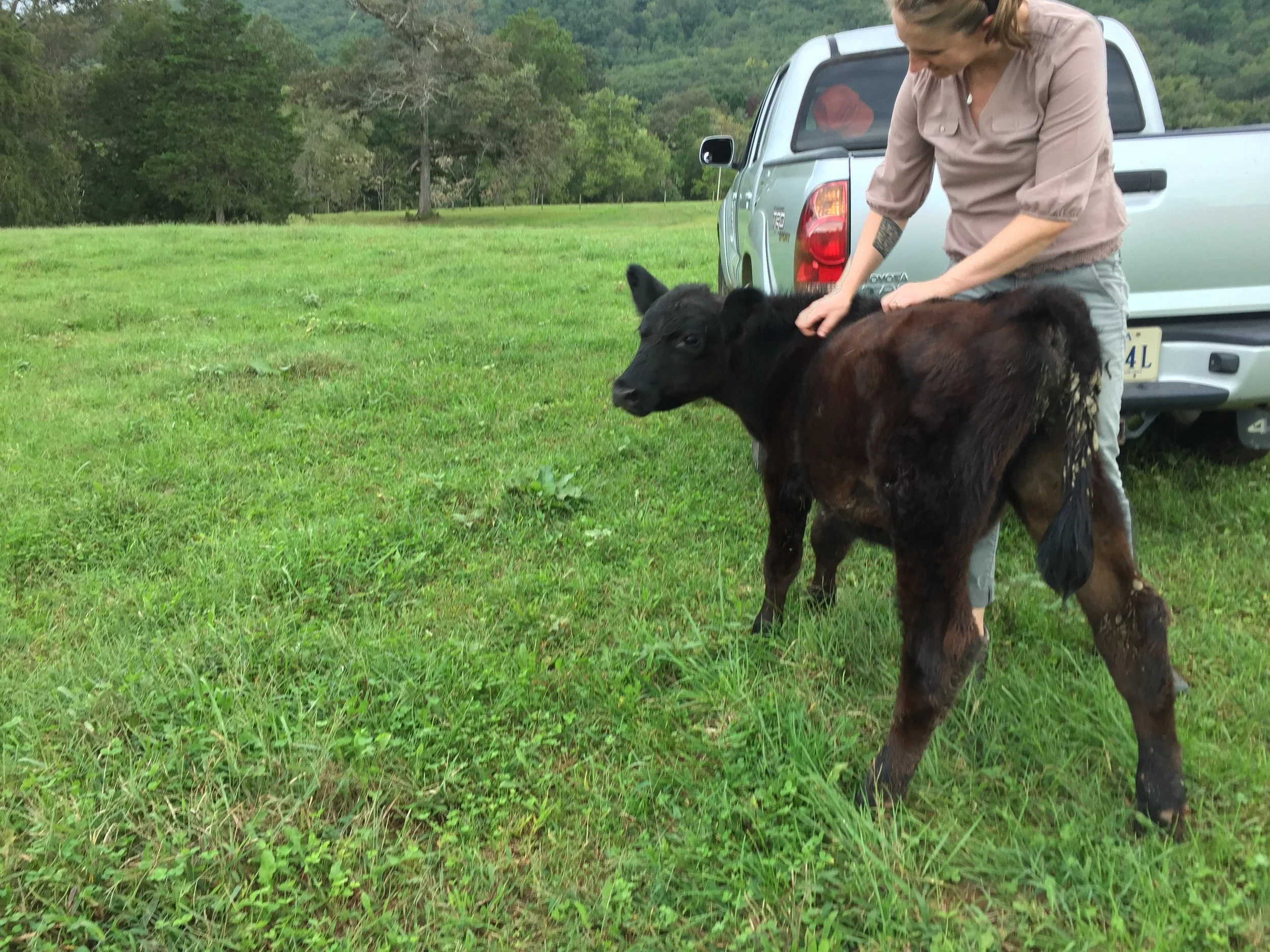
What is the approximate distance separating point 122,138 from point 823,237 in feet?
144

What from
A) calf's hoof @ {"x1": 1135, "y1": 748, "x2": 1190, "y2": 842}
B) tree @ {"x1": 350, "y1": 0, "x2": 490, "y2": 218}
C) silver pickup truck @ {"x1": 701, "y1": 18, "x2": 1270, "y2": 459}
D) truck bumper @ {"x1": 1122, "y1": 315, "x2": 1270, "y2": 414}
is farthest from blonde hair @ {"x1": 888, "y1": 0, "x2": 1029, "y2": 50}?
tree @ {"x1": 350, "y1": 0, "x2": 490, "y2": 218}

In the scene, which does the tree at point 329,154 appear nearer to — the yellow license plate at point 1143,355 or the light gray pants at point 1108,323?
the yellow license plate at point 1143,355

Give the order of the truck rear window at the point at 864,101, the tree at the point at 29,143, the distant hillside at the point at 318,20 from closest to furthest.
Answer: the truck rear window at the point at 864,101, the tree at the point at 29,143, the distant hillside at the point at 318,20

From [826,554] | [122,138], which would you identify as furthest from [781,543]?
[122,138]

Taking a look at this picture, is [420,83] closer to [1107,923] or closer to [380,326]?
[380,326]

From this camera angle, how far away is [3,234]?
17297 millimetres

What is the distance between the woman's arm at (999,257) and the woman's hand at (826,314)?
0.38 m

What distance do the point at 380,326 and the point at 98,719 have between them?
656 centimetres

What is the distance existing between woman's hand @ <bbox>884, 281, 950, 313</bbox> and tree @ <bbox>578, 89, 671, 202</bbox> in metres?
56.9

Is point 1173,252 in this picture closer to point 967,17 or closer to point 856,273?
point 856,273

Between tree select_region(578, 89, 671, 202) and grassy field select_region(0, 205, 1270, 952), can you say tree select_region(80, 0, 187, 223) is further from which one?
→ grassy field select_region(0, 205, 1270, 952)

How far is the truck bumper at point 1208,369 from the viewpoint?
307 centimetres

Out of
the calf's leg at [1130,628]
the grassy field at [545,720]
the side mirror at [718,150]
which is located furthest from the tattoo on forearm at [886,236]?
the side mirror at [718,150]

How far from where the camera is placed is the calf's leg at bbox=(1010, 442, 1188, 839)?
2080mm
